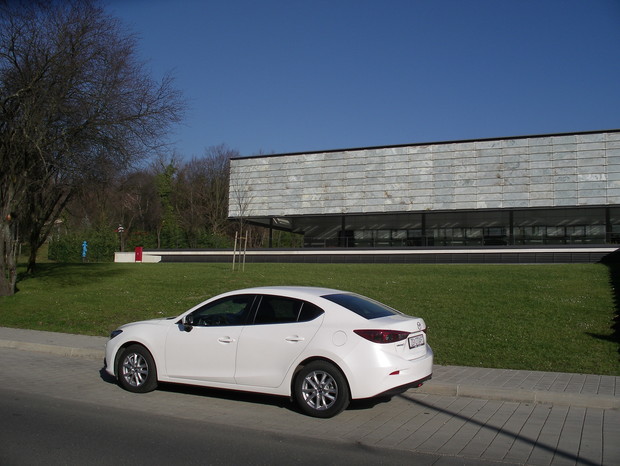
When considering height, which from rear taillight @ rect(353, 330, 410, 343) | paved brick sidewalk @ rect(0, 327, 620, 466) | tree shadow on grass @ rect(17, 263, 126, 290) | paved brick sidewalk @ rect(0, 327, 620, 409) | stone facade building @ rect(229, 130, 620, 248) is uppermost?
stone facade building @ rect(229, 130, 620, 248)

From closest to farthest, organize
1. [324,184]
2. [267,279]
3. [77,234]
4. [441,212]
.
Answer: [267,279] < [441,212] < [324,184] < [77,234]

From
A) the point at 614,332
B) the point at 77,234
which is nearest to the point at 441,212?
the point at 77,234

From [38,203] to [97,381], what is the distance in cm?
1795

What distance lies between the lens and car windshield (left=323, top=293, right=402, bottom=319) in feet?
24.0

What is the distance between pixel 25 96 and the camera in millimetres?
17891

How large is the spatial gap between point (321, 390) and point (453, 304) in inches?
329

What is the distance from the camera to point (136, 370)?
830 cm

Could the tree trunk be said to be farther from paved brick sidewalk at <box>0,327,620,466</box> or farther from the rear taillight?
the rear taillight

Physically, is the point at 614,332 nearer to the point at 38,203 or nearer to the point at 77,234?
the point at 38,203

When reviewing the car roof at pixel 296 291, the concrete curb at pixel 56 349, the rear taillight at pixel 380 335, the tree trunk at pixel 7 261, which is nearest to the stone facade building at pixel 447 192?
the tree trunk at pixel 7 261

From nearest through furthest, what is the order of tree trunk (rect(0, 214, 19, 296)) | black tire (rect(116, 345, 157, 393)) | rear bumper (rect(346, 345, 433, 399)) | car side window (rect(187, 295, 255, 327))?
rear bumper (rect(346, 345, 433, 399)), car side window (rect(187, 295, 255, 327)), black tire (rect(116, 345, 157, 393)), tree trunk (rect(0, 214, 19, 296))

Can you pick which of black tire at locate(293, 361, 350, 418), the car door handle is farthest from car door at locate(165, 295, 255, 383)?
black tire at locate(293, 361, 350, 418)

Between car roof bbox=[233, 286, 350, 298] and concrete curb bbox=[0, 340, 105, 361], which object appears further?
concrete curb bbox=[0, 340, 105, 361]

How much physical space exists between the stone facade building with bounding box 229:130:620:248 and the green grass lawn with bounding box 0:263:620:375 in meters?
23.0
